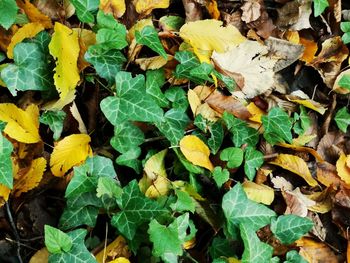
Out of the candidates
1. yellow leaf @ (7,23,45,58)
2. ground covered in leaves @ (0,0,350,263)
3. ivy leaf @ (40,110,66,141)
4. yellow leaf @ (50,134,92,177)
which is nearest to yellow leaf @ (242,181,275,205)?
ground covered in leaves @ (0,0,350,263)

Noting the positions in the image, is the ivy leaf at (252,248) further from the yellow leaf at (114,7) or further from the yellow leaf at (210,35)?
the yellow leaf at (114,7)

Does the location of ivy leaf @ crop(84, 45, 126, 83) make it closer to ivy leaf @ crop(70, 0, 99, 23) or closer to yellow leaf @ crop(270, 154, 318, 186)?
ivy leaf @ crop(70, 0, 99, 23)

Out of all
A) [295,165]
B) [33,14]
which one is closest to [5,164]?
[33,14]

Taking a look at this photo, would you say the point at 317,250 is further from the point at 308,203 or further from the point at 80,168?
the point at 80,168

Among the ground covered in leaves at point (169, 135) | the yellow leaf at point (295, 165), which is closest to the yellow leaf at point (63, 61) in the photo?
the ground covered in leaves at point (169, 135)

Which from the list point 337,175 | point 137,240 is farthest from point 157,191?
point 337,175

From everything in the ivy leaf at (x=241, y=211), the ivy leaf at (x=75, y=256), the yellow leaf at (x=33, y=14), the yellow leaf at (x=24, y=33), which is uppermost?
the yellow leaf at (x=33, y=14)

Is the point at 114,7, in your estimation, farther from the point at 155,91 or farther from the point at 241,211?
the point at 241,211
